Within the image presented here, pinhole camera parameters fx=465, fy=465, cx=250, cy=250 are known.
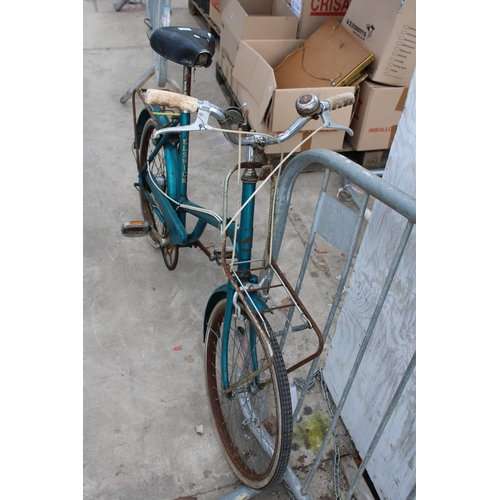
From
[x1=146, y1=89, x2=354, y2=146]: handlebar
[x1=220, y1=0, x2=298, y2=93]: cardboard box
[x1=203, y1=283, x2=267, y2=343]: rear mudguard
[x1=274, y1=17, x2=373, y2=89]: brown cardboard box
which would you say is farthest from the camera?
[x1=220, y1=0, x2=298, y2=93]: cardboard box

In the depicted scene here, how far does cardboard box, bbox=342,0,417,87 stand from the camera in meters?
3.24

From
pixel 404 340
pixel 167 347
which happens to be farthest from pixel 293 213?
pixel 404 340

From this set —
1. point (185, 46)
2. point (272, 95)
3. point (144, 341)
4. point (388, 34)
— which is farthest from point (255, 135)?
point (388, 34)

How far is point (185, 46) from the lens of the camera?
89.3 inches

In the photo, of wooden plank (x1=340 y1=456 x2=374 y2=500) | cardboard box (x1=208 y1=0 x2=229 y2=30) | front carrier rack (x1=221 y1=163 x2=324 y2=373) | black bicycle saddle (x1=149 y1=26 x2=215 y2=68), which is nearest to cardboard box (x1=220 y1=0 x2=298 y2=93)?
cardboard box (x1=208 y1=0 x2=229 y2=30)

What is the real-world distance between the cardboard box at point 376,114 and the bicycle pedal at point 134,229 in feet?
6.21

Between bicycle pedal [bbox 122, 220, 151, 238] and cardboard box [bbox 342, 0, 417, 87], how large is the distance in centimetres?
204

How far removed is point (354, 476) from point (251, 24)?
346cm

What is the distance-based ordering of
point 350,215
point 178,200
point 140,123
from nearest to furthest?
point 350,215, point 178,200, point 140,123

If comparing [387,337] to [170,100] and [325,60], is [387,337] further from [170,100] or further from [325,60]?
[325,60]

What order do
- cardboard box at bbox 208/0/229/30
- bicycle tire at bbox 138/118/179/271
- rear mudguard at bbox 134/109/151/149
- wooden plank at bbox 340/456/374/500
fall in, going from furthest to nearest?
cardboard box at bbox 208/0/229/30 → rear mudguard at bbox 134/109/151/149 → bicycle tire at bbox 138/118/179/271 → wooden plank at bbox 340/456/374/500

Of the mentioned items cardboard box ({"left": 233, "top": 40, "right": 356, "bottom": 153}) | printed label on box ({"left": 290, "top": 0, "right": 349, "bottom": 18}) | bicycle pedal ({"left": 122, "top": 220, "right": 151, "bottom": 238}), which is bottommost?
bicycle pedal ({"left": 122, "top": 220, "right": 151, "bottom": 238})

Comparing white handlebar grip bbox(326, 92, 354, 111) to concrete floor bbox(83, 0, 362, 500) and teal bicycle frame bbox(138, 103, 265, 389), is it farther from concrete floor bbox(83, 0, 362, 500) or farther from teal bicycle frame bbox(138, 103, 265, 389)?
concrete floor bbox(83, 0, 362, 500)

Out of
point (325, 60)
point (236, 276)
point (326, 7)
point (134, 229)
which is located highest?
point (326, 7)
